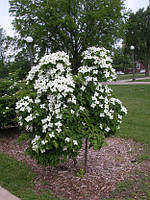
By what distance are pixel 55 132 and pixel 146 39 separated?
28.1 meters

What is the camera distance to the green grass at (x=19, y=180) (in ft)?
8.79

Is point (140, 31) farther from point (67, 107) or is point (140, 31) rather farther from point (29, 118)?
point (29, 118)

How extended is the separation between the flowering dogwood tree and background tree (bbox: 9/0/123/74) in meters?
16.4

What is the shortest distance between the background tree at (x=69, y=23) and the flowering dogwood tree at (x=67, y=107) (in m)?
16.4

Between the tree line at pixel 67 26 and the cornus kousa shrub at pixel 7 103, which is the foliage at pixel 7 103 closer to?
the cornus kousa shrub at pixel 7 103

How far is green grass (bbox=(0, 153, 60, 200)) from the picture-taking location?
2.68 meters

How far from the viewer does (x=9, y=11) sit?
2158 cm

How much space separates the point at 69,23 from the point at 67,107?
17476 millimetres

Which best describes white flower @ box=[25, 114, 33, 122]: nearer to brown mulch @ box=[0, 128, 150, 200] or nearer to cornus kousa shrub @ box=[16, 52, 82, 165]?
cornus kousa shrub @ box=[16, 52, 82, 165]

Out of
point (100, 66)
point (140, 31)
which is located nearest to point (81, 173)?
point (100, 66)

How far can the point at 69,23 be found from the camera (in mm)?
18625

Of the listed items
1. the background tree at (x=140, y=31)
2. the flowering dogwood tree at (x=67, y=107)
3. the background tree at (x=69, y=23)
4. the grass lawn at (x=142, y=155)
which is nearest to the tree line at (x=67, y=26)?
the background tree at (x=69, y=23)

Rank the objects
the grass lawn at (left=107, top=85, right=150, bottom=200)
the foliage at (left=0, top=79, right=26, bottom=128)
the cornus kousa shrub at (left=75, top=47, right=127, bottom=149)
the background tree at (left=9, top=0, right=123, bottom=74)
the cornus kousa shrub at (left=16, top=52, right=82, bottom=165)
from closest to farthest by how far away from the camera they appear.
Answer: the cornus kousa shrub at (left=16, top=52, right=82, bottom=165) → the grass lawn at (left=107, top=85, right=150, bottom=200) → the cornus kousa shrub at (left=75, top=47, right=127, bottom=149) → the foliage at (left=0, top=79, right=26, bottom=128) → the background tree at (left=9, top=0, right=123, bottom=74)

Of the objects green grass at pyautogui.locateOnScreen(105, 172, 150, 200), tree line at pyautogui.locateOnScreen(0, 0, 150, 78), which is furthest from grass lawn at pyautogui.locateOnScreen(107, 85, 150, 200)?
tree line at pyautogui.locateOnScreen(0, 0, 150, 78)
